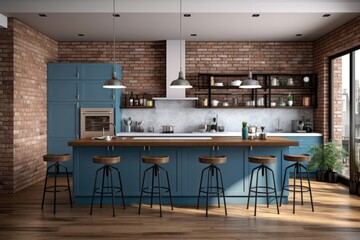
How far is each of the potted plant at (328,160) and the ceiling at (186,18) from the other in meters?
2.47

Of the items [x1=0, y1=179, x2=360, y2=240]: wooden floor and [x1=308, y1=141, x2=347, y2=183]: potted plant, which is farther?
[x1=308, y1=141, x2=347, y2=183]: potted plant

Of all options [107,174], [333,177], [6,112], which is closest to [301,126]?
[333,177]

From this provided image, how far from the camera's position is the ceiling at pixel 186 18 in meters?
6.55

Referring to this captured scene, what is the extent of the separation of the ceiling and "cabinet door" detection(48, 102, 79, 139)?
1603 millimetres

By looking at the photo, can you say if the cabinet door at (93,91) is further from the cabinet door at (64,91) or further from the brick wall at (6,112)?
the brick wall at (6,112)

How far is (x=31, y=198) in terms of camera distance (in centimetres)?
633

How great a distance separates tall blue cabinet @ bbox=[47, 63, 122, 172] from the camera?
27.7ft

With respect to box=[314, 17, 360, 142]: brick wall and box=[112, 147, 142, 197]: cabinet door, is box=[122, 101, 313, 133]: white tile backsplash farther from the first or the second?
box=[112, 147, 142, 197]: cabinet door

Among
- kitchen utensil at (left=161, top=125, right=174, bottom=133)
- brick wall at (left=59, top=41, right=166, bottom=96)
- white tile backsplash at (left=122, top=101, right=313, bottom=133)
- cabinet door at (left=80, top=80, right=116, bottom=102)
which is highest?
brick wall at (left=59, top=41, right=166, bottom=96)

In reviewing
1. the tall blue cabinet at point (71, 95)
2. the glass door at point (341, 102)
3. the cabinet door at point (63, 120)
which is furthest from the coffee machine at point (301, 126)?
the cabinet door at point (63, 120)

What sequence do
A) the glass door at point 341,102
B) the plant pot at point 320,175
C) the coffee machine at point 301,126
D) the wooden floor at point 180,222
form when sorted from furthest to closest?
the coffee machine at point 301,126, the plant pot at point 320,175, the glass door at point 341,102, the wooden floor at point 180,222

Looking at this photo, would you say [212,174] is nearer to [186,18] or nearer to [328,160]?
[186,18]

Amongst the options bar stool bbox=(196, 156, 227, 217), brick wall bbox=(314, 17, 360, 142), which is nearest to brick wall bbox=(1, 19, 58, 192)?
bar stool bbox=(196, 156, 227, 217)

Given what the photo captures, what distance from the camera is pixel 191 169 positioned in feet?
19.3
